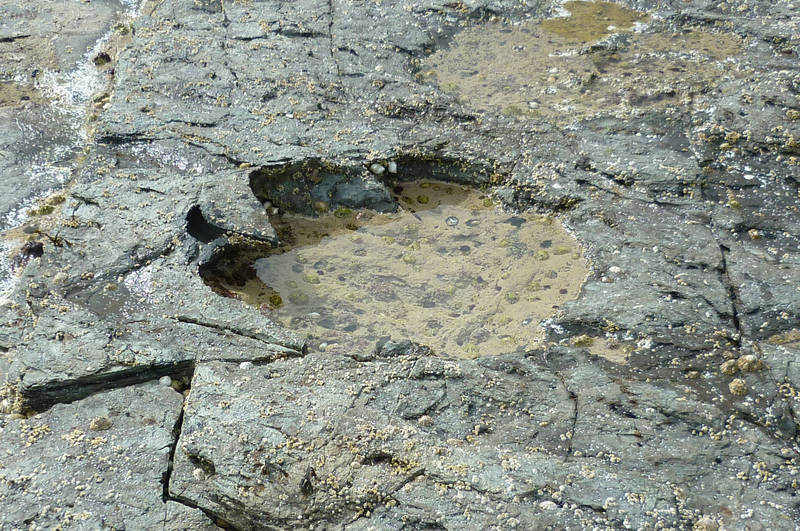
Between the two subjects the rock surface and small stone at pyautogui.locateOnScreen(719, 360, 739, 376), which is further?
small stone at pyautogui.locateOnScreen(719, 360, 739, 376)

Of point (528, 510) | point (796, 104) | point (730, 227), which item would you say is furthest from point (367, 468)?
point (796, 104)

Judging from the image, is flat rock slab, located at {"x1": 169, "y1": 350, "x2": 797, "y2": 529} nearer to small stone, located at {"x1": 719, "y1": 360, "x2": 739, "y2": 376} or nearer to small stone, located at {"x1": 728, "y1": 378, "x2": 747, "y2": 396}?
small stone, located at {"x1": 728, "y1": 378, "x2": 747, "y2": 396}

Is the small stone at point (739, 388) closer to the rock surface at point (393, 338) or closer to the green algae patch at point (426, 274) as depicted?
the rock surface at point (393, 338)

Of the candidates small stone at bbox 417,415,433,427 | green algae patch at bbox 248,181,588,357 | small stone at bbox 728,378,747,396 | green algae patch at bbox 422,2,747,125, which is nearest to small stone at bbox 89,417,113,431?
green algae patch at bbox 248,181,588,357

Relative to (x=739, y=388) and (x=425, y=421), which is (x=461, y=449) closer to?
(x=425, y=421)

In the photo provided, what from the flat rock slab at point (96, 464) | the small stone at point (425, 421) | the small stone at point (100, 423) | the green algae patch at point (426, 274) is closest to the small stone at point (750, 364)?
the green algae patch at point (426, 274)

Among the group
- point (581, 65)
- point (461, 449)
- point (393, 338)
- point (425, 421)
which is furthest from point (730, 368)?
point (581, 65)
